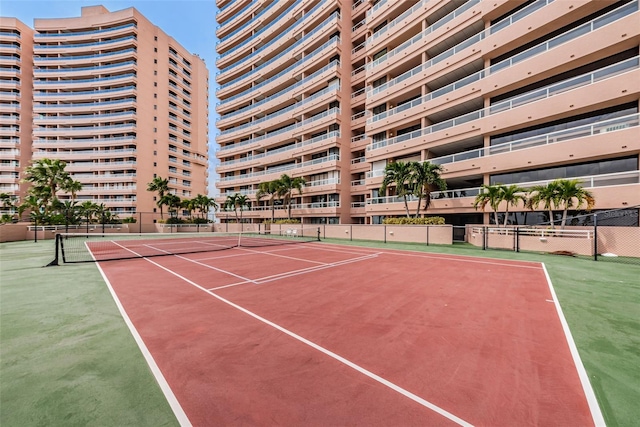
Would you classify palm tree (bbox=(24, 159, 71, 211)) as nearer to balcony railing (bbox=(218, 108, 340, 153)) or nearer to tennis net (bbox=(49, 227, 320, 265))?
tennis net (bbox=(49, 227, 320, 265))

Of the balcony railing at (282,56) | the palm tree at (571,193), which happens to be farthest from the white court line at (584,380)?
the balcony railing at (282,56)

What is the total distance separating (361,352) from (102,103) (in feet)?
278

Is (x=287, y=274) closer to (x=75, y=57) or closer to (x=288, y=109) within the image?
(x=288, y=109)

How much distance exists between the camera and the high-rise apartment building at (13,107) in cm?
6000

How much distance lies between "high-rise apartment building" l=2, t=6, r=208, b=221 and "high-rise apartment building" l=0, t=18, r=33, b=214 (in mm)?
531

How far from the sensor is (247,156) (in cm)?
5162

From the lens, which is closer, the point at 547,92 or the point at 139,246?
the point at 547,92

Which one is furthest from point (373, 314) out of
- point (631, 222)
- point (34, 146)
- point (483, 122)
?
point (34, 146)

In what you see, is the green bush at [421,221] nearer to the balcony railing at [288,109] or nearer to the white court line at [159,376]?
the balcony railing at [288,109]

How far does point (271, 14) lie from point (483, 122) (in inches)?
1753

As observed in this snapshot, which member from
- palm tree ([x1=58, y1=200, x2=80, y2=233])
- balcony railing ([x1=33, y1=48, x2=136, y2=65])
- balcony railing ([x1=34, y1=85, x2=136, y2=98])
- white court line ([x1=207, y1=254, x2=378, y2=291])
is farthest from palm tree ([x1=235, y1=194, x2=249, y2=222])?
balcony railing ([x1=33, y1=48, x2=136, y2=65])

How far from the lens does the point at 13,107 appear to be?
61062 millimetres

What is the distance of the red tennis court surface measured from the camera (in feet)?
9.96

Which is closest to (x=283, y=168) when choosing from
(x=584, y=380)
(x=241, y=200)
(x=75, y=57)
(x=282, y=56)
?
(x=241, y=200)
